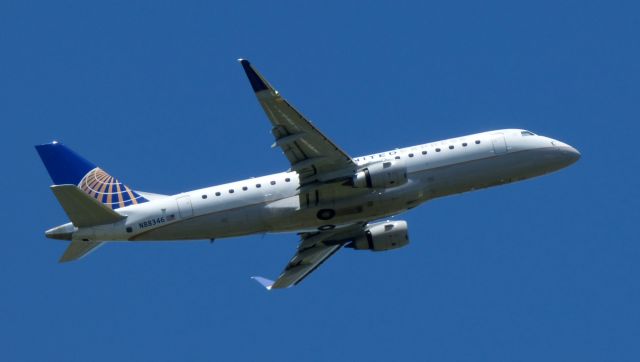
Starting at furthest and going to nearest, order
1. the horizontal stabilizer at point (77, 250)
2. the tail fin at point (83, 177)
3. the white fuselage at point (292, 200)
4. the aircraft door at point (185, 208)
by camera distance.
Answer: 1. the tail fin at point (83, 177)
2. the aircraft door at point (185, 208)
3. the white fuselage at point (292, 200)
4. the horizontal stabilizer at point (77, 250)

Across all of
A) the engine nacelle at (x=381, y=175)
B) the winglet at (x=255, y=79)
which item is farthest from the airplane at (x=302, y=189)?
the winglet at (x=255, y=79)

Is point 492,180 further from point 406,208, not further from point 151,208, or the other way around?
point 151,208

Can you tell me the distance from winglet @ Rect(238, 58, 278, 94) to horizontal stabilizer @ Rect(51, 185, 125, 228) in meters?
10.9

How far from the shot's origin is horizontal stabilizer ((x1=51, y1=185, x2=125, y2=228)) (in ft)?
187

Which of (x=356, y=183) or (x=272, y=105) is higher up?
(x=272, y=105)

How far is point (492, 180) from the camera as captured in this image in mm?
61781

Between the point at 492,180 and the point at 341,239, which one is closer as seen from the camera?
the point at 492,180

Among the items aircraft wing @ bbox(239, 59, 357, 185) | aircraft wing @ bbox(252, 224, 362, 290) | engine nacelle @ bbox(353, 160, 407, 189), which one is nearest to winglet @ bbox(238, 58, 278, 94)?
aircraft wing @ bbox(239, 59, 357, 185)

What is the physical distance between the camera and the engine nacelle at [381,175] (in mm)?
58750

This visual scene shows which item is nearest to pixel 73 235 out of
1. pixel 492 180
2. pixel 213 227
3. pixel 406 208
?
pixel 213 227

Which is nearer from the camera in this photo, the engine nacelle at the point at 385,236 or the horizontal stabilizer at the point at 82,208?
the horizontal stabilizer at the point at 82,208

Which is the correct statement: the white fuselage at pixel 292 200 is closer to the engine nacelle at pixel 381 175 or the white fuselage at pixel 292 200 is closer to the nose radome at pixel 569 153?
the engine nacelle at pixel 381 175

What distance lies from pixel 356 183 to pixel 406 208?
3.69 meters

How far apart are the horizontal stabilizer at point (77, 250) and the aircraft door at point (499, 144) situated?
2204 cm
